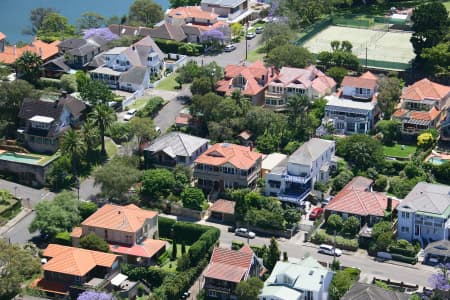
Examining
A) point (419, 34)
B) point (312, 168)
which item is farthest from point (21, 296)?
point (419, 34)

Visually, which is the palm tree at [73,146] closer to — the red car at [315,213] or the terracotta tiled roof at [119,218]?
the terracotta tiled roof at [119,218]

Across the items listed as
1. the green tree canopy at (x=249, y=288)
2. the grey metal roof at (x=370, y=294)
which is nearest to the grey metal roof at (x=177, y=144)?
the green tree canopy at (x=249, y=288)

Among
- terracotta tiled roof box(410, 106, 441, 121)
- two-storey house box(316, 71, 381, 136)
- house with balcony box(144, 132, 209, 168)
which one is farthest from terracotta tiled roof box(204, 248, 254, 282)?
terracotta tiled roof box(410, 106, 441, 121)

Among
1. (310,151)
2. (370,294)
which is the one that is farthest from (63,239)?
(370,294)

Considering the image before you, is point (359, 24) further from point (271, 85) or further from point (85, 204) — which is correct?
point (85, 204)

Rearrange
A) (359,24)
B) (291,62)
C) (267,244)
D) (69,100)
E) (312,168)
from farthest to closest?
(359,24) < (291,62) < (69,100) < (312,168) < (267,244)

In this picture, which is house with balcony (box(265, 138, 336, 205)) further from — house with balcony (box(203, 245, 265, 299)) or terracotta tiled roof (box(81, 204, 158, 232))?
house with balcony (box(203, 245, 265, 299))
